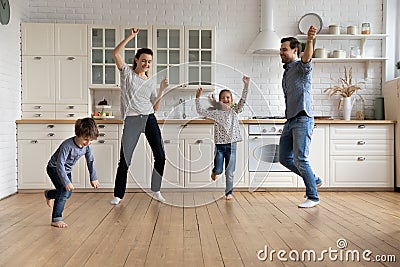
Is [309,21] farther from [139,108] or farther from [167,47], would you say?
[139,108]

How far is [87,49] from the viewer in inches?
242

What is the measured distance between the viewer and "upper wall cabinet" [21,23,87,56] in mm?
6094

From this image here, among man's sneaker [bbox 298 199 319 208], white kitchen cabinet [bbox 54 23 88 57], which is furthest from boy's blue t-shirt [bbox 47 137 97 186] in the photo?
white kitchen cabinet [bbox 54 23 88 57]

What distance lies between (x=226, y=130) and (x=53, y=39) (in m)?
2.51

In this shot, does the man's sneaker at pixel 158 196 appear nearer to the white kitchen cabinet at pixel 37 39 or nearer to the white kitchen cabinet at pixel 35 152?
the white kitchen cabinet at pixel 35 152

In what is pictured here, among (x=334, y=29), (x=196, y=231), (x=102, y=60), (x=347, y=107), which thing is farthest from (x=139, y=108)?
(x=334, y=29)

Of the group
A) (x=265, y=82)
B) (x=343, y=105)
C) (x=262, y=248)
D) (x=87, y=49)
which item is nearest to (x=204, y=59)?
(x=265, y=82)

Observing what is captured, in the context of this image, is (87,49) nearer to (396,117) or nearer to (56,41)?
(56,41)

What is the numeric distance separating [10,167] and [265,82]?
123 inches

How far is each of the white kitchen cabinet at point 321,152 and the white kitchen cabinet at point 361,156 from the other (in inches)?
2.2

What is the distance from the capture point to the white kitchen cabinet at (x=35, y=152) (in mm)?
5922

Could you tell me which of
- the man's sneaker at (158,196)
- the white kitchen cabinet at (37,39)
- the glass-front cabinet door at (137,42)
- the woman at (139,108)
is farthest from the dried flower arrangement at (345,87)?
the white kitchen cabinet at (37,39)

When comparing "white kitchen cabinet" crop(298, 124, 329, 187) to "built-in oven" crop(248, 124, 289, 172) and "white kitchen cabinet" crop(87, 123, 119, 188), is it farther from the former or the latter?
"white kitchen cabinet" crop(87, 123, 119, 188)

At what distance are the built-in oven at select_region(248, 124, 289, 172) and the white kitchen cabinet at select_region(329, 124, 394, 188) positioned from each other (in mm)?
1009
